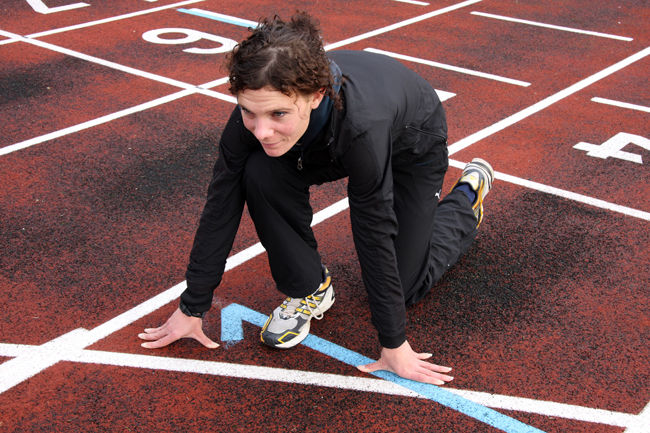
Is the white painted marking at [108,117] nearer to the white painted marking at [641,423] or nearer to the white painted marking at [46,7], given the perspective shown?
the white painted marking at [46,7]

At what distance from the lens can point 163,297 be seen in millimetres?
3850

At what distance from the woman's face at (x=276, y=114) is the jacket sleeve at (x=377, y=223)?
232 mm

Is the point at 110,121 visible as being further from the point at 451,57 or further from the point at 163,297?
the point at 451,57

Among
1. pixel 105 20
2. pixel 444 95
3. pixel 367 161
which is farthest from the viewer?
pixel 105 20

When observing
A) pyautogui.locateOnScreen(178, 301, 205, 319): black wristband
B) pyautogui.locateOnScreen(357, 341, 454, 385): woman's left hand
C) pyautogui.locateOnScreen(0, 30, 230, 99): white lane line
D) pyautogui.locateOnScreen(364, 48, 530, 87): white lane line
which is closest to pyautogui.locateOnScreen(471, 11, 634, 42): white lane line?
pyautogui.locateOnScreen(364, 48, 530, 87): white lane line

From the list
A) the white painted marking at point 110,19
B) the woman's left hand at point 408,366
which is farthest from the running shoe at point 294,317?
the white painted marking at point 110,19

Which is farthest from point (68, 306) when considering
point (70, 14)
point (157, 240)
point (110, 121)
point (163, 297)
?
point (70, 14)

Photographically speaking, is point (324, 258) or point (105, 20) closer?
point (324, 258)

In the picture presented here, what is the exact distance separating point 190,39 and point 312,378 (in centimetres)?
661

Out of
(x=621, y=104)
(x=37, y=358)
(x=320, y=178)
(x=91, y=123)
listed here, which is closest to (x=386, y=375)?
(x=320, y=178)

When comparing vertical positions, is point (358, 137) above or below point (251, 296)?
above

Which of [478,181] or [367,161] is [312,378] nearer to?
[367,161]

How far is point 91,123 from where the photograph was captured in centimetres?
616

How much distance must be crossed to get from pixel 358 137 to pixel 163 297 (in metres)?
1.82
